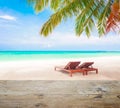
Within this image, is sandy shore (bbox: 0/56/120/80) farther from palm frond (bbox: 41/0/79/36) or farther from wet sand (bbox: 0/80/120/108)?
wet sand (bbox: 0/80/120/108)

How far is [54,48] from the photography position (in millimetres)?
19906

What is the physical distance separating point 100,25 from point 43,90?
2.98 metres

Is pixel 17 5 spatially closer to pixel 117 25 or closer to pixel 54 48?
pixel 54 48

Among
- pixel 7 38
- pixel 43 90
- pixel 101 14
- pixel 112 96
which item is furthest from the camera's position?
pixel 7 38

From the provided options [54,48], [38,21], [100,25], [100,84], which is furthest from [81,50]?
[100,84]

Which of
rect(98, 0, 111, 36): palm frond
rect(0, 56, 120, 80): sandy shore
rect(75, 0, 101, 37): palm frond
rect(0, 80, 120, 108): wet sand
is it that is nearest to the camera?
rect(0, 80, 120, 108): wet sand

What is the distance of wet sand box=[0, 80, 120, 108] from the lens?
1532 mm

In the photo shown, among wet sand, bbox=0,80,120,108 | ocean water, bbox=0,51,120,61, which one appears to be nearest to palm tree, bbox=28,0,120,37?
wet sand, bbox=0,80,120,108

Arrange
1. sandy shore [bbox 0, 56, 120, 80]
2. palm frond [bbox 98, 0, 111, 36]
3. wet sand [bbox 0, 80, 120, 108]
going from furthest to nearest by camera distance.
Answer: sandy shore [bbox 0, 56, 120, 80]
palm frond [bbox 98, 0, 111, 36]
wet sand [bbox 0, 80, 120, 108]

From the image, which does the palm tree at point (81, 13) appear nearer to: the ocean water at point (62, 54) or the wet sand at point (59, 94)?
the wet sand at point (59, 94)

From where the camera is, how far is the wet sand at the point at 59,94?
1532 millimetres

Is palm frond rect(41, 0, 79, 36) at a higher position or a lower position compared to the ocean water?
higher

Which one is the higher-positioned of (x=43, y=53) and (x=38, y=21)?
(x=38, y=21)

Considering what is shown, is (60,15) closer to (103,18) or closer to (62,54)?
(103,18)
